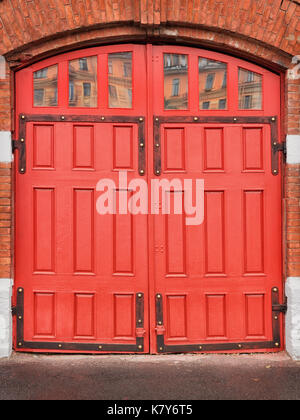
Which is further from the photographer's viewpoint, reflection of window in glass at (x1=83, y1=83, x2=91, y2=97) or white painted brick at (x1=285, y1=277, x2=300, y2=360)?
reflection of window in glass at (x1=83, y1=83, x2=91, y2=97)

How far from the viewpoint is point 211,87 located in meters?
4.57

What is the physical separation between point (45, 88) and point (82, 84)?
406 mm

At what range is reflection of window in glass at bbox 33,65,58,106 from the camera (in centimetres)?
453

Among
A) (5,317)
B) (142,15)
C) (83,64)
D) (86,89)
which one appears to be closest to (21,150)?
(86,89)

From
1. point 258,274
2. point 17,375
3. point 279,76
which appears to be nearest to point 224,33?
point 279,76

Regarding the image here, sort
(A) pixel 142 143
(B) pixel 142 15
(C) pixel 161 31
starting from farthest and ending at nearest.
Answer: (A) pixel 142 143, (C) pixel 161 31, (B) pixel 142 15

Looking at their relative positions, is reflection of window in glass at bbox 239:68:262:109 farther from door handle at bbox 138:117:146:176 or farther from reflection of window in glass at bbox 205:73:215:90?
door handle at bbox 138:117:146:176

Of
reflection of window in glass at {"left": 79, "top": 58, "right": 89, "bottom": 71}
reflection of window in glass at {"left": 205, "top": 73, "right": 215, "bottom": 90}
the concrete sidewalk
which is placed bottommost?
the concrete sidewalk

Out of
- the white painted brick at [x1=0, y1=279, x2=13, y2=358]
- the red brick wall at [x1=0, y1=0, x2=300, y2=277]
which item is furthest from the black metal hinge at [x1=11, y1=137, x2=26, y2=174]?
the white painted brick at [x1=0, y1=279, x2=13, y2=358]

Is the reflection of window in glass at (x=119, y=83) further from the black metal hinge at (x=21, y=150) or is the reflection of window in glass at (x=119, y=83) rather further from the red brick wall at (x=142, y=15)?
the black metal hinge at (x=21, y=150)

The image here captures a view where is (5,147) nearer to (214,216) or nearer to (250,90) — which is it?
(214,216)

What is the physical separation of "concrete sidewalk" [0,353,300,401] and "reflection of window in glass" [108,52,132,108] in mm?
2769

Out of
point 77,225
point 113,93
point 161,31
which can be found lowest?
point 77,225
